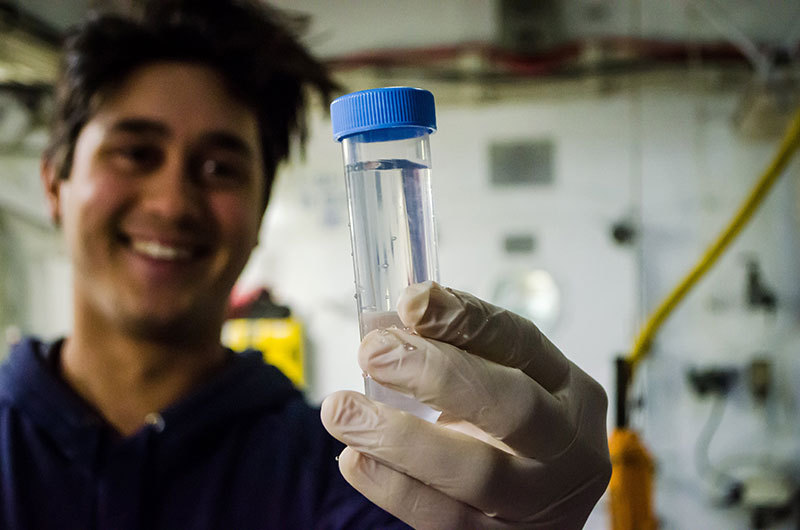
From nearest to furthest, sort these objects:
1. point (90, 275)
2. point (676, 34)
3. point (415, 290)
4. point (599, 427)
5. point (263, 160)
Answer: point (415, 290), point (599, 427), point (90, 275), point (263, 160), point (676, 34)

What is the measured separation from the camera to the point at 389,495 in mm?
574

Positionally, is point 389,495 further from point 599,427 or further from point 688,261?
point 688,261

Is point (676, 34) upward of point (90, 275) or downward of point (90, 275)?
upward

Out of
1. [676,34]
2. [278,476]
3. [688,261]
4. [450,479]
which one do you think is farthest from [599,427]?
[676,34]

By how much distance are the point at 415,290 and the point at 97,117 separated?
0.75 m

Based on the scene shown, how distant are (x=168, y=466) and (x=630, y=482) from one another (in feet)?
3.93

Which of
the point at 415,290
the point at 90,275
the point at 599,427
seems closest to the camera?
the point at 415,290

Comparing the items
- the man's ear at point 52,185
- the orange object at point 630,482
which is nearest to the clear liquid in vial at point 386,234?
the man's ear at point 52,185

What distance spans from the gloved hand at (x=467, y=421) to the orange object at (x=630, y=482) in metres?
1.03

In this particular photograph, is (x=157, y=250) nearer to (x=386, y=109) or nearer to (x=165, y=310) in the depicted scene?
(x=165, y=310)

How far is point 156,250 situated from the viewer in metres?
0.96

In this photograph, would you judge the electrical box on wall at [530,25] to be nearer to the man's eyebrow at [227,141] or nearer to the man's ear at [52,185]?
the man's eyebrow at [227,141]

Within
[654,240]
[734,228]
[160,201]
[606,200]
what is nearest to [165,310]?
[160,201]

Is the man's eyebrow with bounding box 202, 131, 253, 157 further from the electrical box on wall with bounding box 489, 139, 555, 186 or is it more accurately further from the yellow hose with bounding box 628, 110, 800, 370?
the electrical box on wall with bounding box 489, 139, 555, 186
